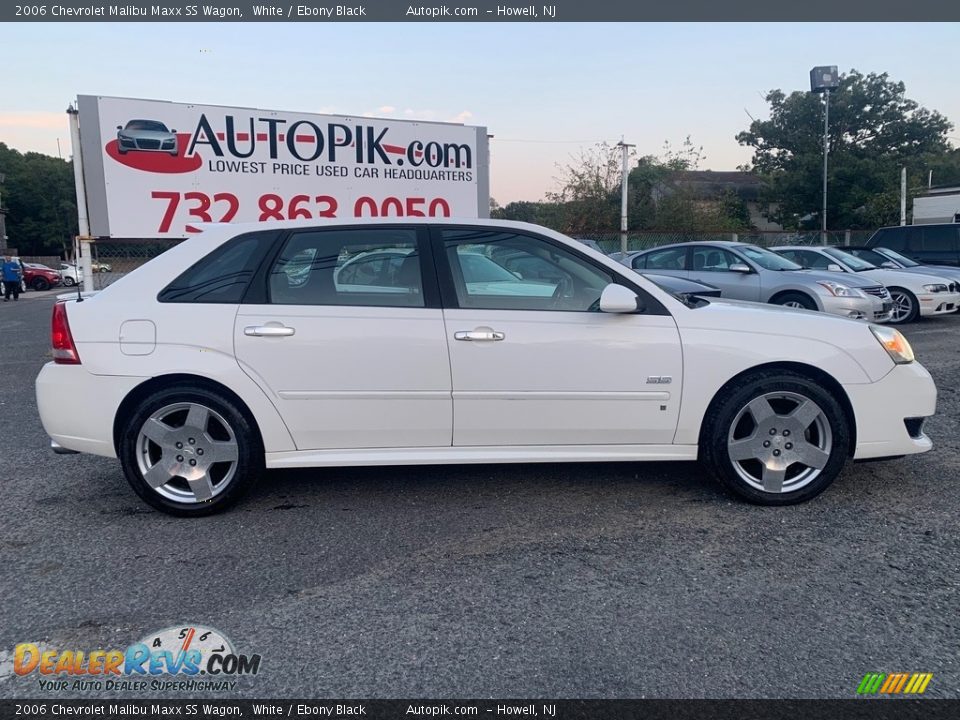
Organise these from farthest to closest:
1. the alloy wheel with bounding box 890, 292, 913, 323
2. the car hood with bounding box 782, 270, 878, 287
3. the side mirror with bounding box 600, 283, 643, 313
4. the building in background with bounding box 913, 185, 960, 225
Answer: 1. the building in background with bounding box 913, 185, 960, 225
2. the alloy wheel with bounding box 890, 292, 913, 323
3. the car hood with bounding box 782, 270, 878, 287
4. the side mirror with bounding box 600, 283, 643, 313

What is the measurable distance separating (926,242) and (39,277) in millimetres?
36052

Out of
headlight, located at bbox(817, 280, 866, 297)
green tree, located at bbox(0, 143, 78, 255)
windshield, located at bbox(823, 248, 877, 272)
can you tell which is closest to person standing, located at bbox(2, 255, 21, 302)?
windshield, located at bbox(823, 248, 877, 272)

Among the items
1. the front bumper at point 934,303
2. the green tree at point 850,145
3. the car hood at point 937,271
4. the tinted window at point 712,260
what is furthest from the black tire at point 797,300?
the green tree at point 850,145

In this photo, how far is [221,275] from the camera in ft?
12.7

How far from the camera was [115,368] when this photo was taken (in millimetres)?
3719

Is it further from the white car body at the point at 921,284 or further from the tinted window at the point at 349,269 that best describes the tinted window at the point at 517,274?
the white car body at the point at 921,284

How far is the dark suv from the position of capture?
14.5 m

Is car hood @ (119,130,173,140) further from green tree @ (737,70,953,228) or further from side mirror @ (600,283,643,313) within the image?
green tree @ (737,70,953,228)

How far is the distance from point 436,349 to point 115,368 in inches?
66.2

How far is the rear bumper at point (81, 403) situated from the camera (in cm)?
373

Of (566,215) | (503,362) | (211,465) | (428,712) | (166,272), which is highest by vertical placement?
(566,215)

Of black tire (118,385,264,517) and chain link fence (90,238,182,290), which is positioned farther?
chain link fence (90,238,182,290)

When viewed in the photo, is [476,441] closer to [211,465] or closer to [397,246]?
[397,246]

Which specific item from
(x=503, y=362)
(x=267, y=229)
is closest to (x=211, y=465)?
(x=267, y=229)
